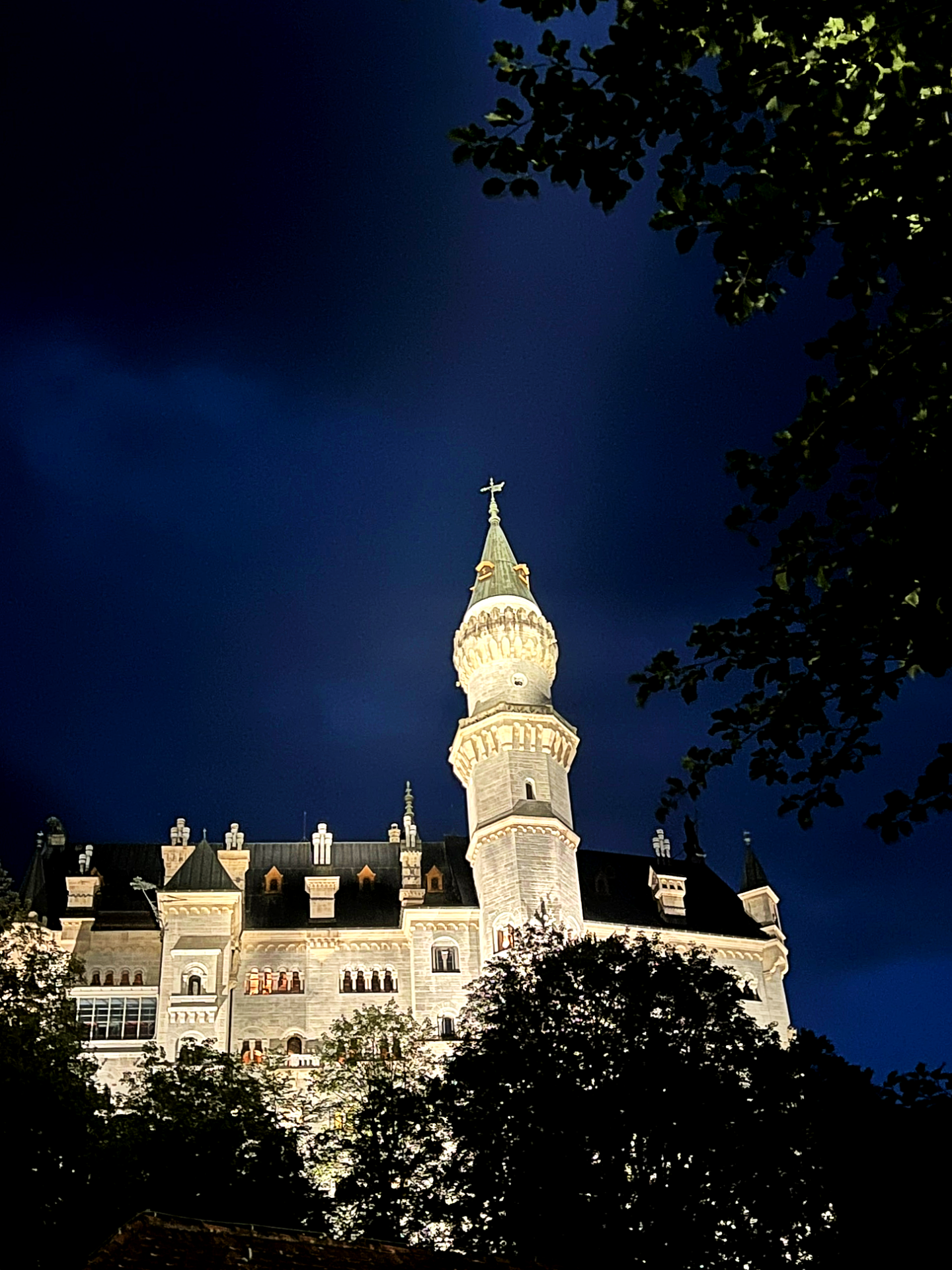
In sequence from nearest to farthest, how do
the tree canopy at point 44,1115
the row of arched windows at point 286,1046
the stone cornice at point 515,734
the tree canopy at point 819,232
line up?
the tree canopy at point 819,232 → the tree canopy at point 44,1115 → the row of arched windows at point 286,1046 → the stone cornice at point 515,734

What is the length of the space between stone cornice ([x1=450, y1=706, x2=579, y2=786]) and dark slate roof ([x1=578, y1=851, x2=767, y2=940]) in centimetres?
774

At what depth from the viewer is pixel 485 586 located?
243 ft

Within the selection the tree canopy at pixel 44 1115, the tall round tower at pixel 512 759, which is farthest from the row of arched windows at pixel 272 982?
the tree canopy at pixel 44 1115

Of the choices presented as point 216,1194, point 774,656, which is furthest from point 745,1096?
point 774,656

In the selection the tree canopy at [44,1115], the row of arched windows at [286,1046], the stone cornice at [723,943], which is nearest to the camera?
the tree canopy at [44,1115]

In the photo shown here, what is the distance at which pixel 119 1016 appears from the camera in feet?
193

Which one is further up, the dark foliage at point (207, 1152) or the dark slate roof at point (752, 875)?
the dark slate roof at point (752, 875)

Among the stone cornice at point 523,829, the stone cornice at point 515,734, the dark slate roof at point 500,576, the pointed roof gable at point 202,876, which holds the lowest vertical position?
the pointed roof gable at point 202,876

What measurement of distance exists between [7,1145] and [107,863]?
38.8 metres

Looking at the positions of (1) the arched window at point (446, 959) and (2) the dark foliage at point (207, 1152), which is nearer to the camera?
(2) the dark foliage at point (207, 1152)

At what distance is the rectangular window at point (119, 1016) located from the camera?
58219mm

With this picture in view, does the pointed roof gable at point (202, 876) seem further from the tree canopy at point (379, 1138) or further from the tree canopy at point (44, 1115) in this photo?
the tree canopy at point (44, 1115)

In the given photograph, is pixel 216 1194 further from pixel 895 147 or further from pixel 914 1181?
pixel 895 147

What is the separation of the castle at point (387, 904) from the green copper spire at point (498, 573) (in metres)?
0.41
